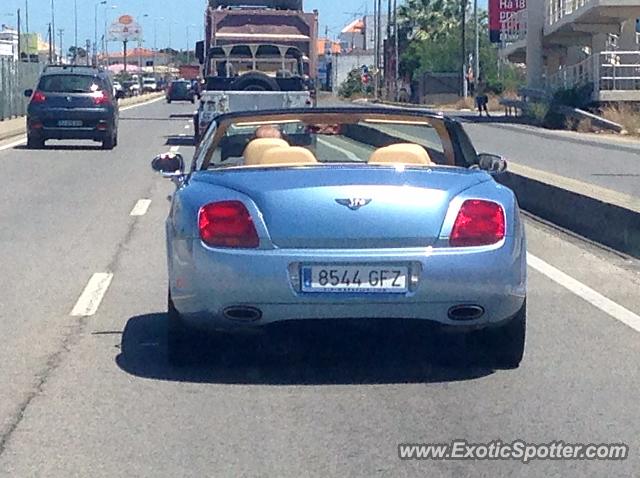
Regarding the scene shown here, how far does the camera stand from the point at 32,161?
27578 millimetres

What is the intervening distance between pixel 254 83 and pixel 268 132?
2133 centimetres

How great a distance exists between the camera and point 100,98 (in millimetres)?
31141

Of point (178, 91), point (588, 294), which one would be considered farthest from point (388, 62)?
point (588, 294)

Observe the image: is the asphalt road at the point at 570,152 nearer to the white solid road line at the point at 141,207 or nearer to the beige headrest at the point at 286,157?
the white solid road line at the point at 141,207

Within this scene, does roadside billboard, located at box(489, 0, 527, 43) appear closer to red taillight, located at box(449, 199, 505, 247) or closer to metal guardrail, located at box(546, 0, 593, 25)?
metal guardrail, located at box(546, 0, 593, 25)

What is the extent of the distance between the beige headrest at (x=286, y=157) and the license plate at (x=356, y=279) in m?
1.01

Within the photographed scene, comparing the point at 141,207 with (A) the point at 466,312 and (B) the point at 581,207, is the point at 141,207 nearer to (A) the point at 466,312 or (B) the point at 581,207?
(B) the point at 581,207

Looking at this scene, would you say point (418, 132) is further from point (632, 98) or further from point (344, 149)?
point (632, 98)

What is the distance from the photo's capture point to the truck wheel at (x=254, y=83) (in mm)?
30016

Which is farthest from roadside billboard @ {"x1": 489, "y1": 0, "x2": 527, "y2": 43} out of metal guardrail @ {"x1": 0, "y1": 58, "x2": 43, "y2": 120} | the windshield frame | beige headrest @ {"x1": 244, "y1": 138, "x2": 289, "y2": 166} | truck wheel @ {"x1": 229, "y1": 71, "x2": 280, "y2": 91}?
beige headrest @ {"x1": 244, "y1": 138, "x2": 289, "y2": 166}

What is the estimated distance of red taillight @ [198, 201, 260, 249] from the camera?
743 centimetres

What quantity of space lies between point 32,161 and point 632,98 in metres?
27.6

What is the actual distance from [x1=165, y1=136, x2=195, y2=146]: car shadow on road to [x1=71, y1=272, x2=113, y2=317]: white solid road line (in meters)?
22.3

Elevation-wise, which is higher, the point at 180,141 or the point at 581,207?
the point at 180,141
